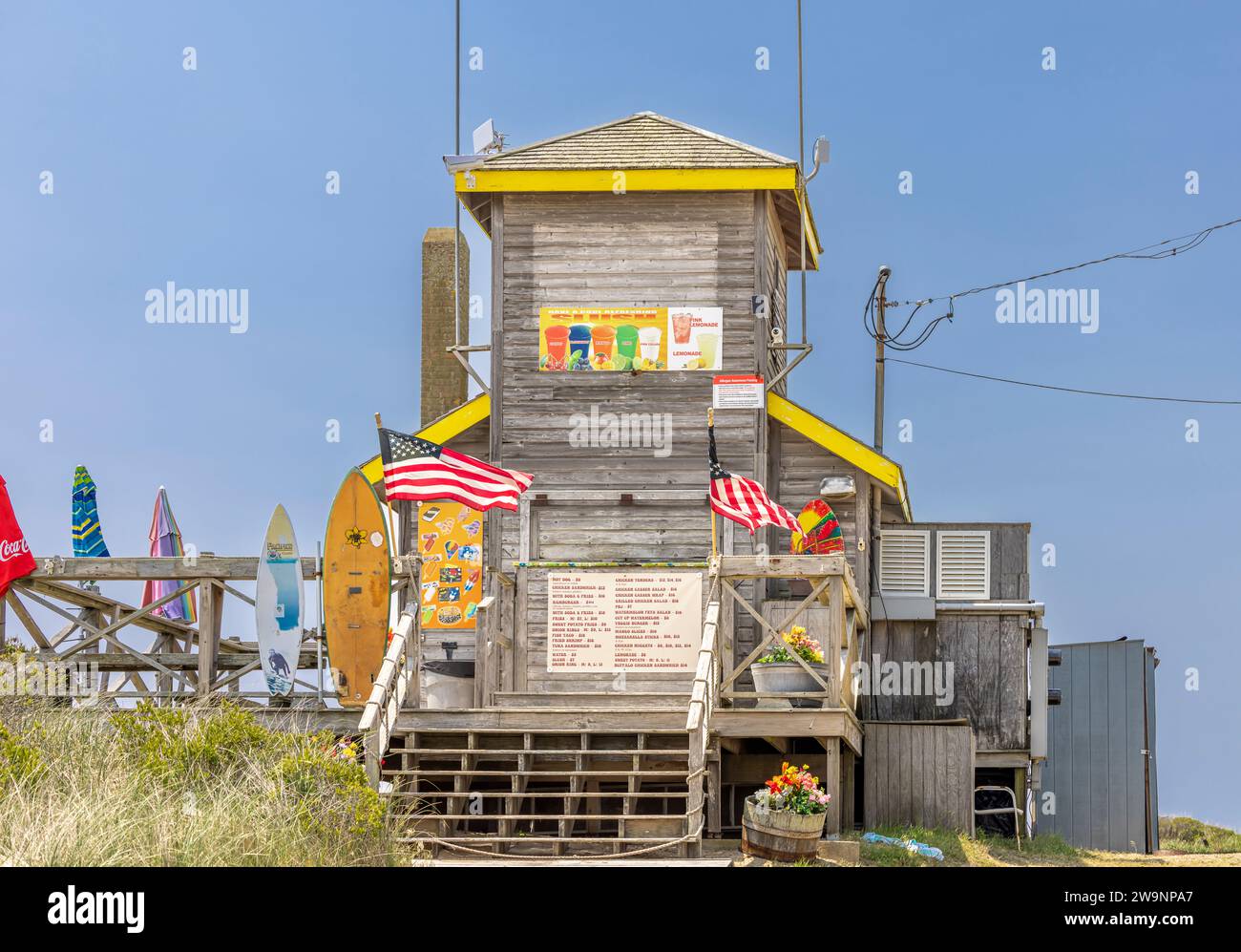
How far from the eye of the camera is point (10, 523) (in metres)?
19.9

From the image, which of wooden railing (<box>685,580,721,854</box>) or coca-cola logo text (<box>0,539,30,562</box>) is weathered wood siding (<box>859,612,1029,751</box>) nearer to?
wooden railing (<box>685,580,721,854</box>)

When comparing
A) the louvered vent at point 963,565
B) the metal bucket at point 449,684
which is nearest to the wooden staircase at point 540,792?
the metal bucket at point 449,684

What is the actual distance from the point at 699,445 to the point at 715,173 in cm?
344

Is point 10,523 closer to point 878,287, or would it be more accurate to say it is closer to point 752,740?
point 752,740

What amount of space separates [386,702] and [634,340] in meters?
6.99

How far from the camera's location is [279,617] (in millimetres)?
18438

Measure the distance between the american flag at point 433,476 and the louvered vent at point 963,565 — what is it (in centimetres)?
677

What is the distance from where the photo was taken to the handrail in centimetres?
1605

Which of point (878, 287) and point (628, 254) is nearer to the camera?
point (628, 254)

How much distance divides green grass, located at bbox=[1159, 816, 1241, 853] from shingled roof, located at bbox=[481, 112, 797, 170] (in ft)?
44.6

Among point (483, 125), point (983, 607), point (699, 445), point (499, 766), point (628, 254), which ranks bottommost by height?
point (499, 766)

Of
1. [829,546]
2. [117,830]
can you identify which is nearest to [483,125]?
[829,546]
